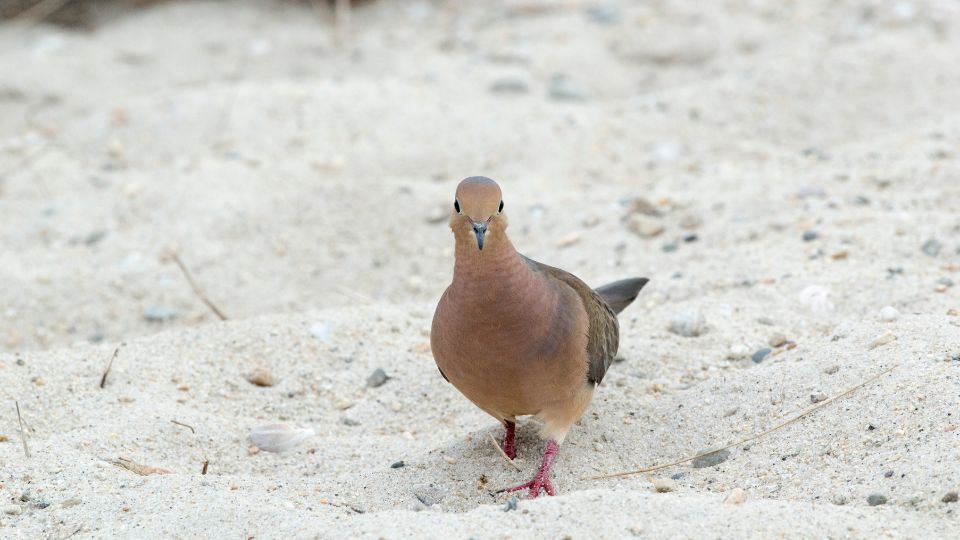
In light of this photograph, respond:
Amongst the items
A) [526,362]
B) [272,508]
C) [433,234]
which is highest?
[526,362]

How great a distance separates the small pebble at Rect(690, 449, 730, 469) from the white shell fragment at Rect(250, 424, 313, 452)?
1.38m

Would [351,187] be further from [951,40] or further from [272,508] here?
[951,40]

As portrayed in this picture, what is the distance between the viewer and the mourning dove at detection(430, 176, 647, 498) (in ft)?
11.3

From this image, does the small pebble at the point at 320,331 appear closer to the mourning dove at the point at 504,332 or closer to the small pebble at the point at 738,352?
the mourning dove at the point at 504,332

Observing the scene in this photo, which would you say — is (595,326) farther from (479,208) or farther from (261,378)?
(261,378)

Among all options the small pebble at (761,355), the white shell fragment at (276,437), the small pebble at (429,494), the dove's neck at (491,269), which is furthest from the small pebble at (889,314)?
the white shell fragment at (276,437)

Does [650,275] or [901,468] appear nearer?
[901,468]

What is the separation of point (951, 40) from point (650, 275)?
12.4 feet

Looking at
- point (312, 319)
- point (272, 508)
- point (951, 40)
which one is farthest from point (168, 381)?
point (951, 40)

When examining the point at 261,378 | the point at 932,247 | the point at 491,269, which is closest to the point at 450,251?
the point at 261,378

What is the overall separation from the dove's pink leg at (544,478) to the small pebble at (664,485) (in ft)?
1.05

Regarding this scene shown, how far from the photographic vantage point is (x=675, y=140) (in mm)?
6910

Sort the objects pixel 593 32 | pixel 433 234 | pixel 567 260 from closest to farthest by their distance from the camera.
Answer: pixel 567 260 < pixel 433 234 < pixel 593 32

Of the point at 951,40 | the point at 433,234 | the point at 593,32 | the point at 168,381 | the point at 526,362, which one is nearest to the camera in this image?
the point at 526,362
